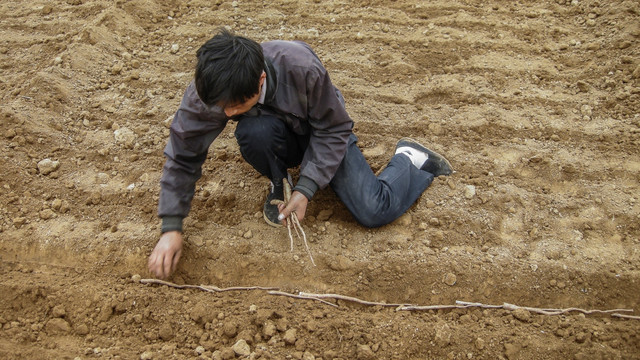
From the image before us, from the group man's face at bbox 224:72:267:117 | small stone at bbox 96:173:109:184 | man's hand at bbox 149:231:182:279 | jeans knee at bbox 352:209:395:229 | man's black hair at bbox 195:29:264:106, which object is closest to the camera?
man's black hair at bbox 195:29:264:106

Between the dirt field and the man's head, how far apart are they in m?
0.86

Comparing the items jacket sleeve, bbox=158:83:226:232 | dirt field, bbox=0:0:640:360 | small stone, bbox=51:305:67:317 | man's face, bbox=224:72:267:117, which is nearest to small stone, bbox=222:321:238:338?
dirt field, bbox=0:0:640:360

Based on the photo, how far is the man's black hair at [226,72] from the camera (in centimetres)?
184

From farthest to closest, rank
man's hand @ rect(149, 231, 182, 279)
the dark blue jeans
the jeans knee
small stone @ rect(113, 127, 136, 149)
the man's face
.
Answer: small stone @ rect(113, 127, 136, 149) < the jeans knee < the dark blue jeans < man's hand @ rect(149, 231, 182, 279) < the man's face

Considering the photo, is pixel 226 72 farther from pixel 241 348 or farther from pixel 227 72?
pixel 241 348

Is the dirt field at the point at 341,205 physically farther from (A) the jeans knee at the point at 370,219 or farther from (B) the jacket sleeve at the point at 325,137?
(B) the jacket sleeve at the point at 325,137

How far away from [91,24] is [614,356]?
3.70m

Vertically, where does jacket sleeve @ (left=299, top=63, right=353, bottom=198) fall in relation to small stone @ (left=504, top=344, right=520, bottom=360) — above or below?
above

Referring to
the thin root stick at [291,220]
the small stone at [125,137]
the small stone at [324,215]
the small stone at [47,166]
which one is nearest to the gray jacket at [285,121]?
the thin root stick at [291,220]

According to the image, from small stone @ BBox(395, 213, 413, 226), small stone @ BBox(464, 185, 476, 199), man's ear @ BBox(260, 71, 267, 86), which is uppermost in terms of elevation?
man's ear @ BBox(260, 71, 267, 86)

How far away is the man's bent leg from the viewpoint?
2473 mm

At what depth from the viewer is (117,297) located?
7.32 feet

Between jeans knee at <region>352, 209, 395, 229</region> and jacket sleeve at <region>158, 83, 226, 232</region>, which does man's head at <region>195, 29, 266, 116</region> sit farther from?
jeans knee at <region>352, 209, 395, 229</region>

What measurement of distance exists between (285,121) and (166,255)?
801 mm
